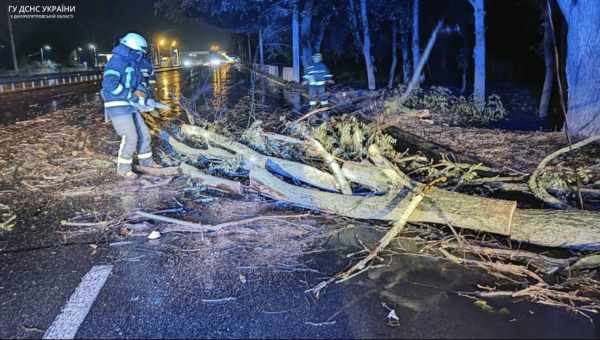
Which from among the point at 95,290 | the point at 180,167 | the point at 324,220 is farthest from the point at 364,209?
the point at 180,167

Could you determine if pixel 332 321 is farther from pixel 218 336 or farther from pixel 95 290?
pixel 95 290

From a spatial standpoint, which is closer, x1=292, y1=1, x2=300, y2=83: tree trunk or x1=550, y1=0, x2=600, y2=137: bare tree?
x1=550, y1=0, x2=600, y2=137: bare tree

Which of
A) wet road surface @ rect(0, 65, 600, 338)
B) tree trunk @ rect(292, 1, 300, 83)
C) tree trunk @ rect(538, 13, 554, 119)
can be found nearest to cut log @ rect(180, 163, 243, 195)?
wet road surface @ rect(0, 65, 600, 338)

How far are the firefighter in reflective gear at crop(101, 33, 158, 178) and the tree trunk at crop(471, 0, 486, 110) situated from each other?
7998 millimetres

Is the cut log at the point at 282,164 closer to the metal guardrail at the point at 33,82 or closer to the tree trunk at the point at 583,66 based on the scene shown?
the tree trunk at the point at 583,66

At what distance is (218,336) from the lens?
2.55 m

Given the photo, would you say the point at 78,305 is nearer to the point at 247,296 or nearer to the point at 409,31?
the point at 247,296

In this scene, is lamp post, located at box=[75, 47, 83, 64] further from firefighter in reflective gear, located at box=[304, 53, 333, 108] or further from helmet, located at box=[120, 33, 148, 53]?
helmet, located at box=[120, 33, 148, 53]

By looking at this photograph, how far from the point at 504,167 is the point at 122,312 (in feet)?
17.0

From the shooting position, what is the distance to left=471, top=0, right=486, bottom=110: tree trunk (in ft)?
34.2

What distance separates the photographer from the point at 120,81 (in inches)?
227

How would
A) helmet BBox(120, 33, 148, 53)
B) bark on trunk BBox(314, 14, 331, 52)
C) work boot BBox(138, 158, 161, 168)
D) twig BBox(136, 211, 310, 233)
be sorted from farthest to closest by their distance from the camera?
bark on trunk BBox(314, 14, 331, 52) < work boot BBox(138, 158, 161, 168) < helmet BBox(120, 33, 148, 53) < twig BBox(136, 211, 310, 233)

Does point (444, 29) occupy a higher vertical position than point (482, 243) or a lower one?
higher

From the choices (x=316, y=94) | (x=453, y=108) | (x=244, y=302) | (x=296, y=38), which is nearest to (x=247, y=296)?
(x=244, y=302)
